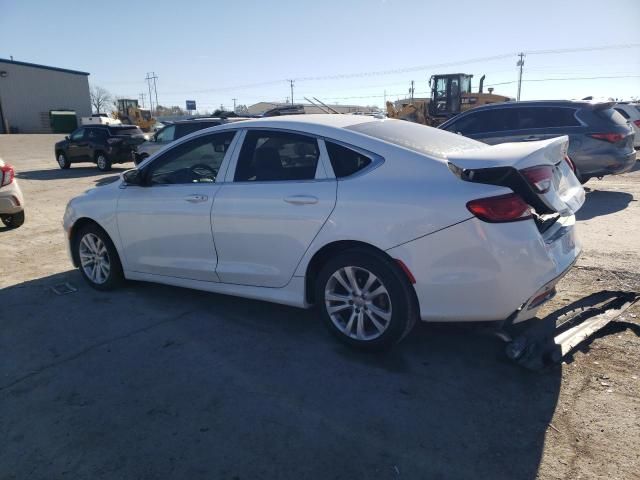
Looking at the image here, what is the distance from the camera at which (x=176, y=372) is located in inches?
133

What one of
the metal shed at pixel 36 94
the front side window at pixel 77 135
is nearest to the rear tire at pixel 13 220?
the front side window at pixel 77 135

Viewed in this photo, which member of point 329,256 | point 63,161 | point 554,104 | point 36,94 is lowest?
point 63,161

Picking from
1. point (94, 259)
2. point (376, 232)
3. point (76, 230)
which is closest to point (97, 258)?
point (94, 259)

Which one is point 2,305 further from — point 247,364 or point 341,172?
point 341,172

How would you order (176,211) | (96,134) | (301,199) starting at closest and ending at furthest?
1. (301,199)
2. (176,211)
3. (96,134)

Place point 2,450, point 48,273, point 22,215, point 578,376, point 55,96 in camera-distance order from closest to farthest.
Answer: point 2,450
point 578,376
point 48,273
point 22,215
point 55,96

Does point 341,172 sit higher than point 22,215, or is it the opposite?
point 341,172

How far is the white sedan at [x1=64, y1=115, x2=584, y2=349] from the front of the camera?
301 centimetres

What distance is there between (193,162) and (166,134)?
36.8 ft

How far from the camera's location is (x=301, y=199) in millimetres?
3564

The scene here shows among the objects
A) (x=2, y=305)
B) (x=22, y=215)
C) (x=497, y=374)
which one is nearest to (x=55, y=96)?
(x=22, y=215)

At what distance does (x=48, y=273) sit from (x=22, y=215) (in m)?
3.04

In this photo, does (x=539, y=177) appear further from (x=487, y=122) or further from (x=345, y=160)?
(x=487, y=122)

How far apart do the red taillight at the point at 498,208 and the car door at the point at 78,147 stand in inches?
721
